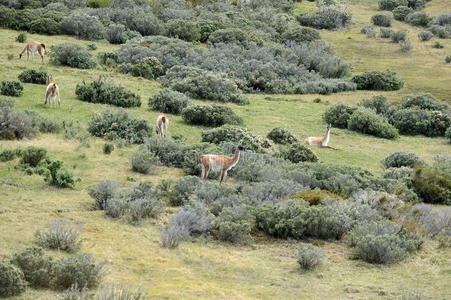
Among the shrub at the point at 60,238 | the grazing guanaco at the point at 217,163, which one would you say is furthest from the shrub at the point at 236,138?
the shrub at the point at 60,238

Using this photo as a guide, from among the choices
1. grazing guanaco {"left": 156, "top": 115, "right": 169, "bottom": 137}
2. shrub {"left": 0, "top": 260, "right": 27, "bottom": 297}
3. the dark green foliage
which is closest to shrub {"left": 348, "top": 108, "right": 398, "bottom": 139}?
the dark green foliage

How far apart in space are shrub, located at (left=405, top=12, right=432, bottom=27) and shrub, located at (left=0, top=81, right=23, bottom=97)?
148 ft

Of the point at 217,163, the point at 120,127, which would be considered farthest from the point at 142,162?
the point at 120,127

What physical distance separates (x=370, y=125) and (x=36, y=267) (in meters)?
21.5

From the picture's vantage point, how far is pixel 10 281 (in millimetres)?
8656

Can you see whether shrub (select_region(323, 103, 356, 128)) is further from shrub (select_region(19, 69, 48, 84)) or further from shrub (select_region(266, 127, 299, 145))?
shrub (select_region(19, 69, 48, 84))

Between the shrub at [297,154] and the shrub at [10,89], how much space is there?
1012cm

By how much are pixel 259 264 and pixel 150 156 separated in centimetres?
744

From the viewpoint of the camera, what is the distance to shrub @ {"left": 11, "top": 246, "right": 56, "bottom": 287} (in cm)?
930

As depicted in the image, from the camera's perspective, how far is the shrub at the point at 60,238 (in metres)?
11.0

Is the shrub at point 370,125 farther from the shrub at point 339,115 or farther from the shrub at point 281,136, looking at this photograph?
the shrub at point 281,136

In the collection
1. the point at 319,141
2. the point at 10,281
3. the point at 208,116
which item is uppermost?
the point at 10,281

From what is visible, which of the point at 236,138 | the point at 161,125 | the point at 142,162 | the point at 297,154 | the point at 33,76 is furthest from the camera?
the point at 33,76

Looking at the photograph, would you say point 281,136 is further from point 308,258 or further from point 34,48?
point 34,48
